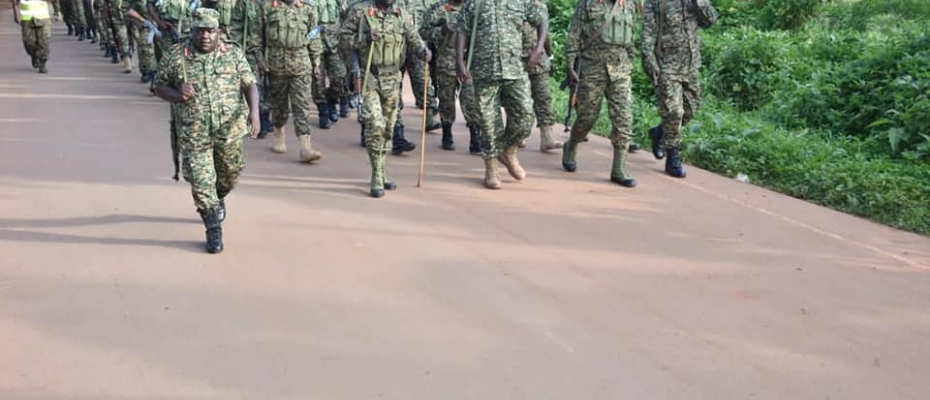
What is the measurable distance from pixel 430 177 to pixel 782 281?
358 centimetres

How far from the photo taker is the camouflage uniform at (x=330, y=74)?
36.1ft

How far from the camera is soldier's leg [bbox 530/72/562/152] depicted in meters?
9.56

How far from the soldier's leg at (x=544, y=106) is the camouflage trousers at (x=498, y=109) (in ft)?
5.06

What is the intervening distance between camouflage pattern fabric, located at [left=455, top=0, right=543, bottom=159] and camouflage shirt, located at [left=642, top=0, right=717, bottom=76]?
103cm

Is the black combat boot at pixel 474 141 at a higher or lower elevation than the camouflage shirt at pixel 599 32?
lower

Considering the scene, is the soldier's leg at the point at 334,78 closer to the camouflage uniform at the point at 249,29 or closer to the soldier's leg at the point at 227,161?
the camouflage uniform at the point at 249,29

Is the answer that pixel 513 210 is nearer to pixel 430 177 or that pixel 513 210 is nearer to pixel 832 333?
pixel 430 177

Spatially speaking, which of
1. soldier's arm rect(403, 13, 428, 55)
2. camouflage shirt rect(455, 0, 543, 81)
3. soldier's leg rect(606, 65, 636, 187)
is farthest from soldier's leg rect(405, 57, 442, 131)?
soldier's leg rect(606, 65, 636, 187)

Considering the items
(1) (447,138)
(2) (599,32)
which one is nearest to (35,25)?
(1) (447,138)

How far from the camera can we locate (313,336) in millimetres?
4828

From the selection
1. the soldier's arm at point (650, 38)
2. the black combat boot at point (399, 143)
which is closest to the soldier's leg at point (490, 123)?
the soldier's arm at point (650, 38)

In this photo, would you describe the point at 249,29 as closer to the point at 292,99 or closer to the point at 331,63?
the point at 292,99

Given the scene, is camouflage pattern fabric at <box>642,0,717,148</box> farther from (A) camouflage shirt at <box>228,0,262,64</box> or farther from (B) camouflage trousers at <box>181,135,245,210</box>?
(B) camouflage trousers at <box>181,135,245,210</box>

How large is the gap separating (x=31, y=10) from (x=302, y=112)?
27.5 feet
